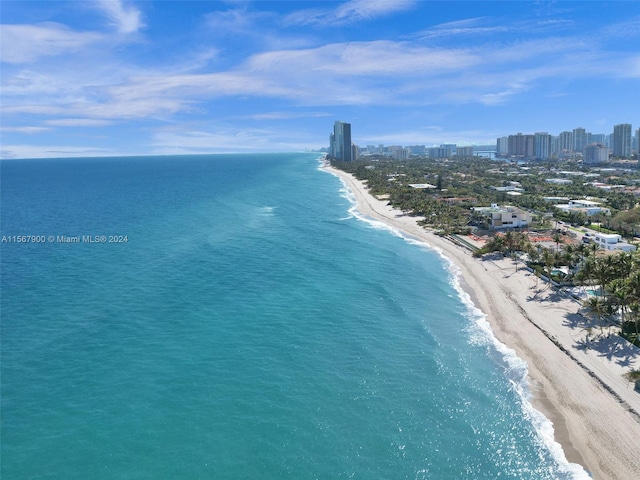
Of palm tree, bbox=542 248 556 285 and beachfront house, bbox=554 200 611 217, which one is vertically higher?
beachfront house, bbox=554 200 611 217

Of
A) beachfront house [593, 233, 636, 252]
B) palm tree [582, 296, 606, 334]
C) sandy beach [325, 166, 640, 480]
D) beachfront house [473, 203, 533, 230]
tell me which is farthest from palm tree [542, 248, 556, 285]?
beachfront house [473, 203, 533, 230]

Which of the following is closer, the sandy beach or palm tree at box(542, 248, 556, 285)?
the sandy beach

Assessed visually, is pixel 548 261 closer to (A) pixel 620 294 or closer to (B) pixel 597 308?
(A) pixel 620 294

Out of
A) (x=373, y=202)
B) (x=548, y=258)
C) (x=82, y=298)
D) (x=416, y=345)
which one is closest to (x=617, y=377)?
(x=416, y=345)

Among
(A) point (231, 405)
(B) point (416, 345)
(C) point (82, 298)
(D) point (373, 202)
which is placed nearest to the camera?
(A) point (231, 405)

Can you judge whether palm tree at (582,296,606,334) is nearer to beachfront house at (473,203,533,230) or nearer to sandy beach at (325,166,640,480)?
sandy beach at (325,166,640,480)

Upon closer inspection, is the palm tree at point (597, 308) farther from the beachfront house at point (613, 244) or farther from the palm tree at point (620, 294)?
the beachfront house at point (613, 244)

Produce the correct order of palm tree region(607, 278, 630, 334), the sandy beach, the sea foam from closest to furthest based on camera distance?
the sea foam, the sandy beach, palm tree region(607, 278, 630, 334)

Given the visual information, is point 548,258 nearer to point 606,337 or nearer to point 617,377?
point 606,337
